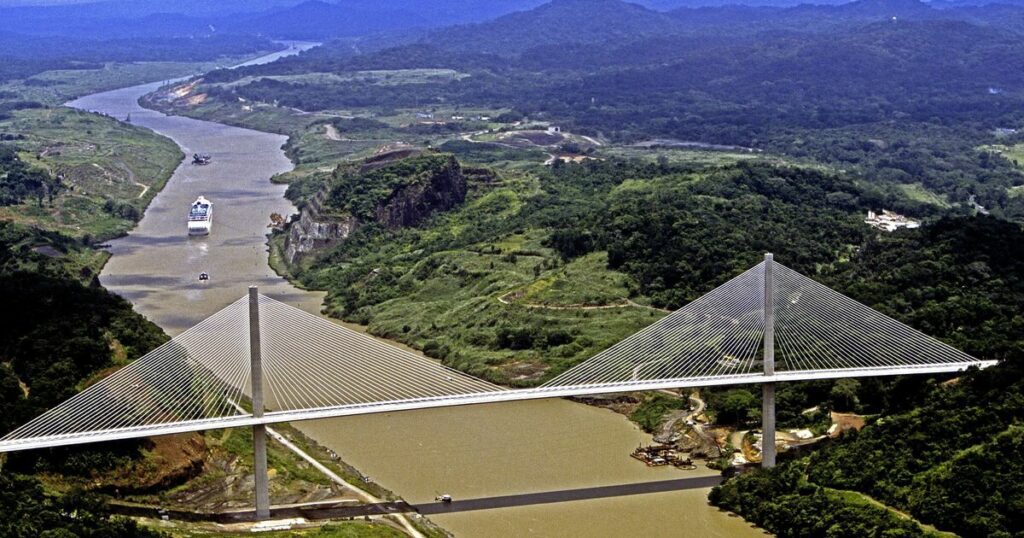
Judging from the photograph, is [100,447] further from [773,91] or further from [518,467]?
[773,91]

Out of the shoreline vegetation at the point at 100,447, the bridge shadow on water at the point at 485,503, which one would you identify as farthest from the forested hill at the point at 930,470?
the shoreline vegetation at the point at 100,447

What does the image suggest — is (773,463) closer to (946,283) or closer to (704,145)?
(946,283)

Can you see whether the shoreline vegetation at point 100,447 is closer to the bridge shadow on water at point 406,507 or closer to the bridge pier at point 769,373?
the bridge shadow on water at point 406,507

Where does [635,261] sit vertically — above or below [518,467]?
above

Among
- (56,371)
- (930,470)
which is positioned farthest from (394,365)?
(930,470)

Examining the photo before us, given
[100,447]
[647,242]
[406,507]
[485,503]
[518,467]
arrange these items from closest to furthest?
[100,447] < [406,507] < [485,503] < [518,467] < [647,242]

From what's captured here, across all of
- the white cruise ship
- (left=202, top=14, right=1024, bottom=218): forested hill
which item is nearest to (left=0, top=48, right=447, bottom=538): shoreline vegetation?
the white cruise ship

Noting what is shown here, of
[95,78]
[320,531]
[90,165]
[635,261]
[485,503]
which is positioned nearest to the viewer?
[320,531]
